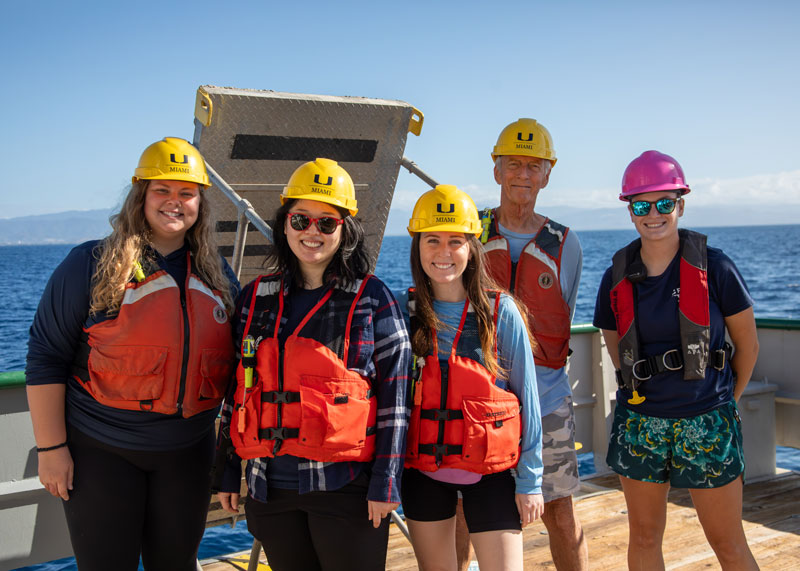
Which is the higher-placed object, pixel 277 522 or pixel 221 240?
pixel 221 240

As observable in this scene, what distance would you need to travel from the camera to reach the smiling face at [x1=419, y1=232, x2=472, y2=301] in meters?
2.68

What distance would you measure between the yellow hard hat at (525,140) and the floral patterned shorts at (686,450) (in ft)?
3.96

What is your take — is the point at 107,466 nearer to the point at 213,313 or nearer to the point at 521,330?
the point at 213,313

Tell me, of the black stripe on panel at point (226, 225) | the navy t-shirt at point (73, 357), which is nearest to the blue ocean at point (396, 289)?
the black stripe on panel at point (226, 225)

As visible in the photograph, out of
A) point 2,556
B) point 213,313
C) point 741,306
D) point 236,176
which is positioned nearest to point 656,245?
point 741,306

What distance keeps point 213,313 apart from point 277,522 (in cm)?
79

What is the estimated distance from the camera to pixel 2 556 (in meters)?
3.56

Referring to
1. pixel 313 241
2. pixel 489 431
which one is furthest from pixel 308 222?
pixel 489 431

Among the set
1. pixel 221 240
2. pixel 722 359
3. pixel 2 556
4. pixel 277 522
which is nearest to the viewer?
pixel 277 522

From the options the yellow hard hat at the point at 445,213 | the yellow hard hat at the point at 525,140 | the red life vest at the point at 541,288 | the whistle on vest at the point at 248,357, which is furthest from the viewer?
the yellow hard hat at the point at 525,140

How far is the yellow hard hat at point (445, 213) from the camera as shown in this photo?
8.77ft

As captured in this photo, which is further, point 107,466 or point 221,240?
point 221,240

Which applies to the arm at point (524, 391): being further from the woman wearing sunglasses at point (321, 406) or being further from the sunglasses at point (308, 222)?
the sunglasses at point (308, 222)

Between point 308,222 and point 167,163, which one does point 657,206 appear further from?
point 167,163
